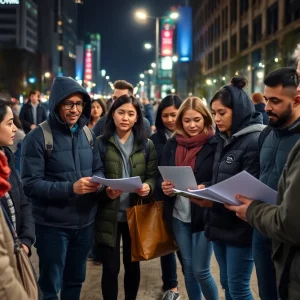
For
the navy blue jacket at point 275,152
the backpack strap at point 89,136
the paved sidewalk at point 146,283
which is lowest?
the paved sidewalk at point 146,283

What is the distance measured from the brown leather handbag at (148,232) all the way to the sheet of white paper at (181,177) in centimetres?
60

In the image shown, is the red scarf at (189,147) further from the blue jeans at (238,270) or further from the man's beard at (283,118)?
the man's beard at (283,118)

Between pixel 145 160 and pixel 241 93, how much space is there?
1.20 metres

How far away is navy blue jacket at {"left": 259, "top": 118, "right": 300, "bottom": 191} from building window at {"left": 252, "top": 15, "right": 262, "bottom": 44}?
36.7 m

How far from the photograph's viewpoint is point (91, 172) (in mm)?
4297

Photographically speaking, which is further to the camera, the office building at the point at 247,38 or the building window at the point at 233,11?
the building window at the point at 233,11

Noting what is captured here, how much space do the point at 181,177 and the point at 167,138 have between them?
1.83m

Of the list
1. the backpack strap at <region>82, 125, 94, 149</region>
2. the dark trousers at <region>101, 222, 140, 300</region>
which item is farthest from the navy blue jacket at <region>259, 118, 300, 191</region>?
the dark trousers at <region>101, 222, 140, 300</region>

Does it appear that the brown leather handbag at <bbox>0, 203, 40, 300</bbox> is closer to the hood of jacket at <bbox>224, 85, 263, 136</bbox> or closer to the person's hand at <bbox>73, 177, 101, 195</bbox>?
the person's hand at <bbox>73, 177, 101, 195</bbox>

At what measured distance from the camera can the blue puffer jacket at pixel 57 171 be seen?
13.0 ft

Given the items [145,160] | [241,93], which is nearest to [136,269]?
[145,160]

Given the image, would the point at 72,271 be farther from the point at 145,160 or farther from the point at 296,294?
the point at 296,294

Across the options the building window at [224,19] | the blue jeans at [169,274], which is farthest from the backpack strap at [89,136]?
the building window at [224,19]

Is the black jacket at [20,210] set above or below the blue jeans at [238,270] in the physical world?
above
